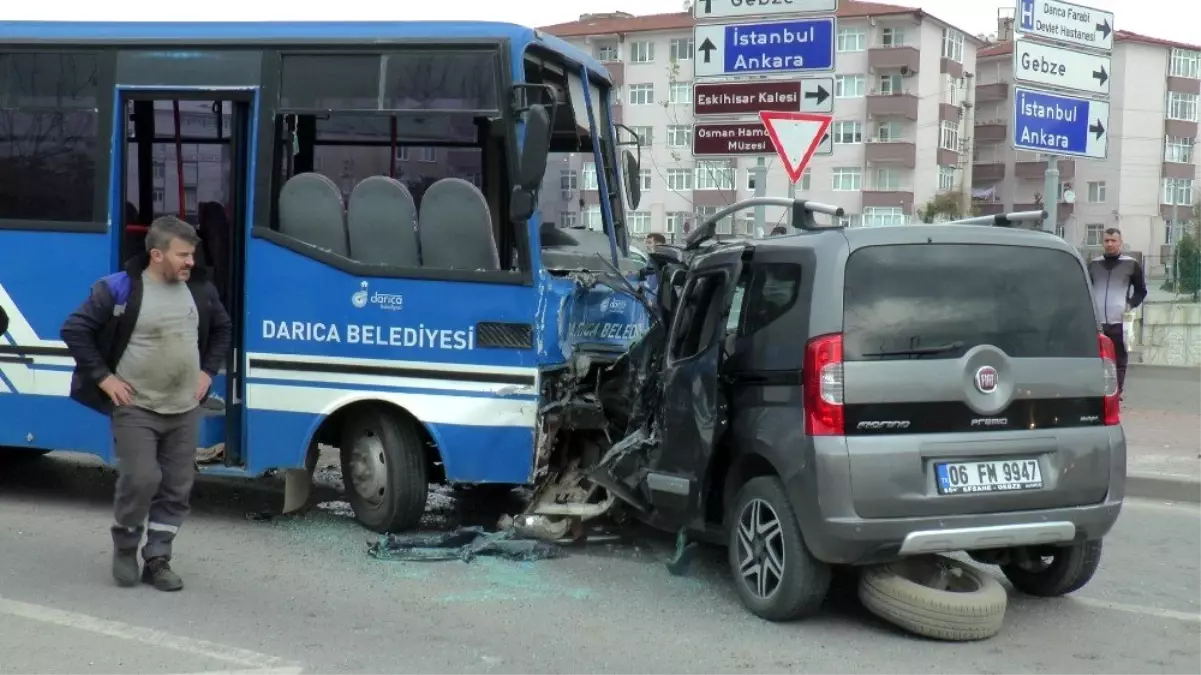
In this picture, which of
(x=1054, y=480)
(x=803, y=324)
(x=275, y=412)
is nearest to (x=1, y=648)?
(x=275, y=412)

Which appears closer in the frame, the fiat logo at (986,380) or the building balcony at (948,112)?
the fiat logo at (986,380)

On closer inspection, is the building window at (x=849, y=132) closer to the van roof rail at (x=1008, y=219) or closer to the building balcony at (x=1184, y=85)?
the building balcony at (x=1184, y=85)

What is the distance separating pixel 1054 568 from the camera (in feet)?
19.4

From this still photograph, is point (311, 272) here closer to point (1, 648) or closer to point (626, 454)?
point (626, 454)

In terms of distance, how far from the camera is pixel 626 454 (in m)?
6.59

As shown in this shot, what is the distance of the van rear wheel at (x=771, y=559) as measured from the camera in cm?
536

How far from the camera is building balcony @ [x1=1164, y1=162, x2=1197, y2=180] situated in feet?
217

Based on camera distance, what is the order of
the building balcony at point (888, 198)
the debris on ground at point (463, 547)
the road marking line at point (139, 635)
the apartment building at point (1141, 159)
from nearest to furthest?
1. the road marking line at point (139, 635)
2. the debris on ground at point (463, 547)
3. the building balcony at point (888, 198)
4. the apartment building at point (1141, 159)

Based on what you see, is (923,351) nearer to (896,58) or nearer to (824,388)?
(824,388)

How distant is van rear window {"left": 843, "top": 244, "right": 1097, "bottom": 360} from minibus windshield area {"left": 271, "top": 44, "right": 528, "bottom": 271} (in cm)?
217

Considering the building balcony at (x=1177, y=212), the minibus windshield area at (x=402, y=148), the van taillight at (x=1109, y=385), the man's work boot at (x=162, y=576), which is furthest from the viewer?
the building balcony at (x=1177, y=212)

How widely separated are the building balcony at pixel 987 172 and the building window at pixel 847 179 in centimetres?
1460

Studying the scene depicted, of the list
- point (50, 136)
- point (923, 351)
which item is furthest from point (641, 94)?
point (923, 351)

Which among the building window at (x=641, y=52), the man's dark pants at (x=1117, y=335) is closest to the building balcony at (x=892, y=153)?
the building window at (x=641, y=52)
